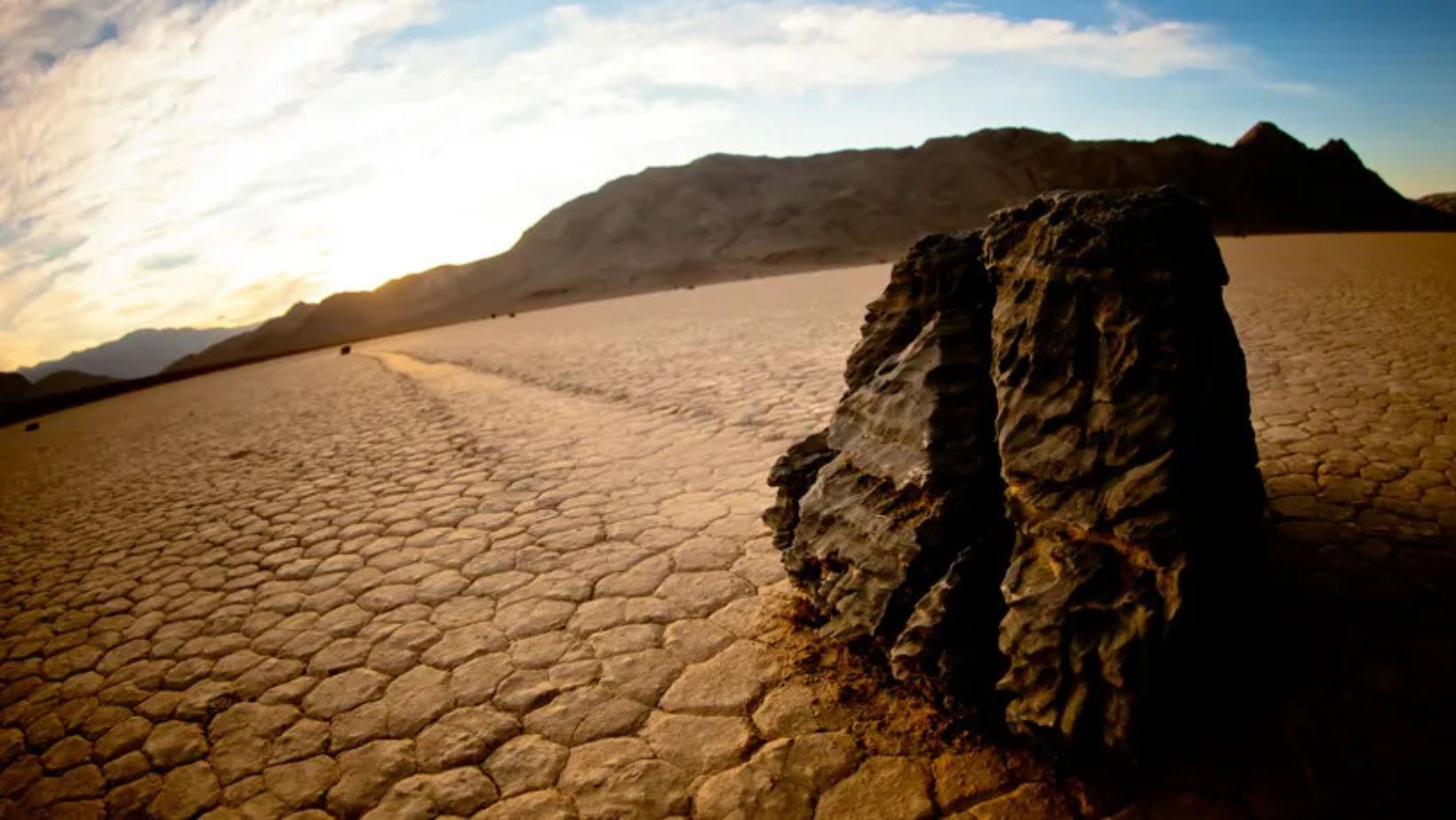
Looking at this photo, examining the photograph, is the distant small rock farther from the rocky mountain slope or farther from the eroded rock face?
the eroded rock face

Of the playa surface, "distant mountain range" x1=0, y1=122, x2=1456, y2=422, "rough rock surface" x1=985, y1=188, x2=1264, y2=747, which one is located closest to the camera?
"rough rock surface" x1=985, y1=188, x2=1264, y2=747

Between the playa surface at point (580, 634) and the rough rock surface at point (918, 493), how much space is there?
0.87ft

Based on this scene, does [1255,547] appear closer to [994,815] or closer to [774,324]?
[994,815]

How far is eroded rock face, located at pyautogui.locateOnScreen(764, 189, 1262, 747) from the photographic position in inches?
60.4

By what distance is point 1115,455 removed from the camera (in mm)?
1619

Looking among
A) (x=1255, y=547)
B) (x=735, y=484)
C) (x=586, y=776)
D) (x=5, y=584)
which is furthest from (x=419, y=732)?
(x=5, y=584)

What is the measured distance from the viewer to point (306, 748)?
2133 mm

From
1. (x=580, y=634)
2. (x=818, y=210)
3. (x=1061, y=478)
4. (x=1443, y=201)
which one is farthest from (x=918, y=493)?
(x=1443, y=201)

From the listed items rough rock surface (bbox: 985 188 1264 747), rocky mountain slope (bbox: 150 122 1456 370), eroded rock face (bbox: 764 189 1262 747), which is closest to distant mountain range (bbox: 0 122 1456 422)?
rocky mountain slope (bbox: 150 122 1456 370)

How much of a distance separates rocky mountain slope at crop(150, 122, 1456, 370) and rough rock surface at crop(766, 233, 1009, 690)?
127 feet

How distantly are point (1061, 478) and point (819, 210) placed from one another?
51.7 meters

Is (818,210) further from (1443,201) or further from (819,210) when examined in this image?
(1443,201)

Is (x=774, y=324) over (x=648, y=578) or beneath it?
A: over

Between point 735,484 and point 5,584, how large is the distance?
4.55 metres
